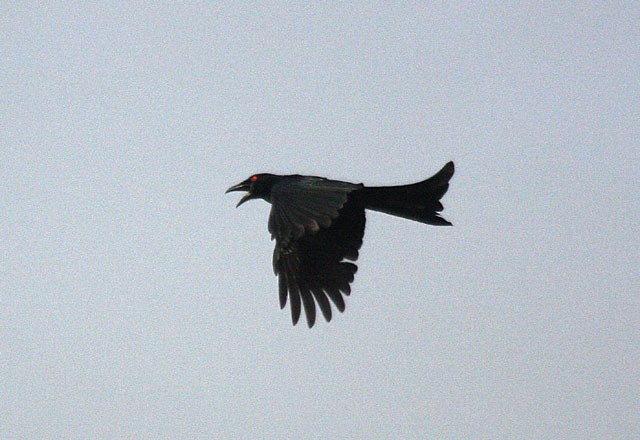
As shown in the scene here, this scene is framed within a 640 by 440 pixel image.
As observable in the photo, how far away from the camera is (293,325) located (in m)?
13.2

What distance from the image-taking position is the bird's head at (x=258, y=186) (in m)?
14.5

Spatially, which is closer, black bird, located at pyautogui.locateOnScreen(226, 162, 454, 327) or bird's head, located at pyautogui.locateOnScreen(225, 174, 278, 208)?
black bird, located at pyautogui.locateOnScreen(226, 162, 454, 327)

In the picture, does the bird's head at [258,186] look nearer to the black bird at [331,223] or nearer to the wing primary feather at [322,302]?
the black bird at [331,223]

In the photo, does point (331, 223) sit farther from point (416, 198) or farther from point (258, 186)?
point (258, 186)

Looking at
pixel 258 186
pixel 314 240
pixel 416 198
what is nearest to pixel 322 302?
pixel 314 240

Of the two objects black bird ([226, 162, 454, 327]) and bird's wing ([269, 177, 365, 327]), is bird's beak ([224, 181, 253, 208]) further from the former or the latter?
bird's wing ([269, 177, 365, 327])

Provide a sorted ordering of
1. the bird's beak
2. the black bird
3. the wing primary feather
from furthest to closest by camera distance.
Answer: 1. the bird's beak
2. the wing primary feather
3. the black bird

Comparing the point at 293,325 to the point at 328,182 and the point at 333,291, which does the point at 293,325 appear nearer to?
the point at 333,291

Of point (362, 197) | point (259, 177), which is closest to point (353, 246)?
point (362, 197)

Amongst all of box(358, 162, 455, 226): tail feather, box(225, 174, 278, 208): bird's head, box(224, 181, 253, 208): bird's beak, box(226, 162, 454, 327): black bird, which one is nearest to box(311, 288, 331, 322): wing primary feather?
box(226, 162, 454, 327): black bird

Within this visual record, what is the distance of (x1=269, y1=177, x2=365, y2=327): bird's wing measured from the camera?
1260 cm

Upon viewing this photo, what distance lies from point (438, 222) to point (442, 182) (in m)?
0.51

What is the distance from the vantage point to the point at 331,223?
13008 millimetres

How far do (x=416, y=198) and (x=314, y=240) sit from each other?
136 cm
